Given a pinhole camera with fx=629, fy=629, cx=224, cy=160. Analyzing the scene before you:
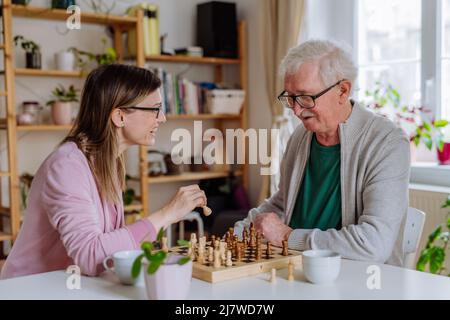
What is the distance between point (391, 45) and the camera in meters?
3.79

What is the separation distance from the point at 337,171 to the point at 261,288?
78 cm

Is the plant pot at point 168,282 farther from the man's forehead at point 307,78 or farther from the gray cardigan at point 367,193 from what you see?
the man's forehead at point 307,78

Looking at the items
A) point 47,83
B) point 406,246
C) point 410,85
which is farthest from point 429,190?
point 47,83

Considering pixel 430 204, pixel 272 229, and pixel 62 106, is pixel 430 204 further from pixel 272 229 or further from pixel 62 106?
pixel 62 106

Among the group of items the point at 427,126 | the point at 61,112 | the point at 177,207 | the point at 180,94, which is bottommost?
the point at 177,207

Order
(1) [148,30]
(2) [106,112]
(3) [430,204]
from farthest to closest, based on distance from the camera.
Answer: (1) [148,30] < (3) [430,204] < (2) [106,112]

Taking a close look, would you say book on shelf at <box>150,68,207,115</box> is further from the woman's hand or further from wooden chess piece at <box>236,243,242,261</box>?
wooden chess piece at <box>236,243,242,261</box>

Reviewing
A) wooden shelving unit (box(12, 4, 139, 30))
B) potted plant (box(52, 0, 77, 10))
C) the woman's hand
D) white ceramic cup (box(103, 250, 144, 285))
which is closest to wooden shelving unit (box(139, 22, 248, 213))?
wooden shelving unit (box(12, 4, 139, 30))

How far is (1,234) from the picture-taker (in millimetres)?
3504

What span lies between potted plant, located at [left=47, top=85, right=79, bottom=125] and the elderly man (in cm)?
185

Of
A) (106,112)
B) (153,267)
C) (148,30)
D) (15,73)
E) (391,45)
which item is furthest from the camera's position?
(148,30)

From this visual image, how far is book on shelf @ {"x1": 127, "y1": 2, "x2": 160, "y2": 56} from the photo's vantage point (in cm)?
400

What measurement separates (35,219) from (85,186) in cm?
20

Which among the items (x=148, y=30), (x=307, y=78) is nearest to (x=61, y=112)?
(x=148, y=30)
